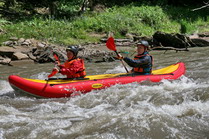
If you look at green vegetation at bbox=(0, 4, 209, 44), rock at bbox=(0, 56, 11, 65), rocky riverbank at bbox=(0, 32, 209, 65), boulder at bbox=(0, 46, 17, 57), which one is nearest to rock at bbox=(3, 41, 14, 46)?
rocky riverbank at bbox=(0, 32, 209, 65)

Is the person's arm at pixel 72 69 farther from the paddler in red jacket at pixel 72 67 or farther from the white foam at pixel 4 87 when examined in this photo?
the white foam at pixel 4 87

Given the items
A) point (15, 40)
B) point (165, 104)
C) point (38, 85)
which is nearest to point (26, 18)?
point (15, 40)

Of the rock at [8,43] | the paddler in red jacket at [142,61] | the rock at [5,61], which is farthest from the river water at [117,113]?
the rock at [8,43]

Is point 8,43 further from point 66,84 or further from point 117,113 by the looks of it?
point 117,113

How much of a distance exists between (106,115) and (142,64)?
2.29 metres

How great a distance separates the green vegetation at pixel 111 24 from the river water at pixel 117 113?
687 cm

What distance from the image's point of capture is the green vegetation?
1272 cm

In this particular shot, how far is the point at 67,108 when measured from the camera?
15.2 ft

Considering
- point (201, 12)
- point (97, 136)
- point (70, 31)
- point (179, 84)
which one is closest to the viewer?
point (97, 136)

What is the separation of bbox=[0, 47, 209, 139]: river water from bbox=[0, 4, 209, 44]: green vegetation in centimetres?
687

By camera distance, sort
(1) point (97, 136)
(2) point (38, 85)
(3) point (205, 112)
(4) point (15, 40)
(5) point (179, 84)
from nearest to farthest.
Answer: (1) point (97, 136)
(3) point (205, 112)
(2) point (38, 85)
(5) point (179, 84)
(4) point (15, 40)

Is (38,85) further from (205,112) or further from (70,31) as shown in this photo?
(70,31)

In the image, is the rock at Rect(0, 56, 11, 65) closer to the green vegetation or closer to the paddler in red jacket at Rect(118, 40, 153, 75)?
the green vegetation

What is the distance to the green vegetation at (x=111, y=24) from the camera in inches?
501
